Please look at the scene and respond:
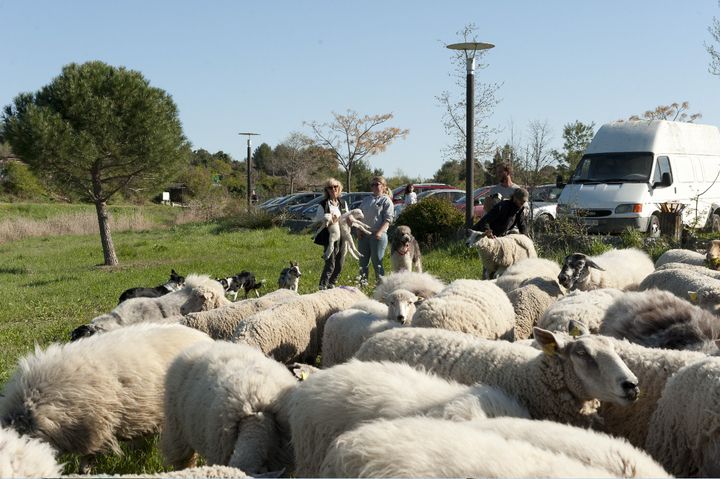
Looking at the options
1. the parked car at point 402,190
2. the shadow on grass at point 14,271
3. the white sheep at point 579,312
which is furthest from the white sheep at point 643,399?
the parked car at point 402,190

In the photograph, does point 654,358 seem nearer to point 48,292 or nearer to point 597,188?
point 597,188

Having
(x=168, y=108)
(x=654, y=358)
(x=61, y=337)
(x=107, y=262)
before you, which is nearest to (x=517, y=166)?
(x=168, y=108)

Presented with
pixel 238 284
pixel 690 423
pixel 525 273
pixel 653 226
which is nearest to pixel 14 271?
pixel 238 284

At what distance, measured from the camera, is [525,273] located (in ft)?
29.3

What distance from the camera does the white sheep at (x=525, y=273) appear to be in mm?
8578

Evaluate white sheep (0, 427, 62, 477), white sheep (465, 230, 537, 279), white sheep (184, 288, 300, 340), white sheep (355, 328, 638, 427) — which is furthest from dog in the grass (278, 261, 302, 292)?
white sheep (0, 427, 62, 477)

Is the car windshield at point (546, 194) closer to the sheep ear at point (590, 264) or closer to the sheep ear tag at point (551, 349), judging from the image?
the sheep ear at point (590, 264)

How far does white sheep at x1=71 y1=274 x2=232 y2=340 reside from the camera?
354 inches

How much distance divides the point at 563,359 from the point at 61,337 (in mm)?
7561

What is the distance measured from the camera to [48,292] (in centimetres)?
1568

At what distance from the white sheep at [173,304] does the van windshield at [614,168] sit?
1082cm

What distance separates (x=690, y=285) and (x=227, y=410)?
5.19m

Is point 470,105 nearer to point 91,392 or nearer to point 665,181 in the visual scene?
point 665,181

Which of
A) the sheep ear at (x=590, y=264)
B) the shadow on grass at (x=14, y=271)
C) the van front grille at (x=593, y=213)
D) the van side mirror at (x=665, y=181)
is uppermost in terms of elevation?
the van side mirror at (x=665, y=181)
